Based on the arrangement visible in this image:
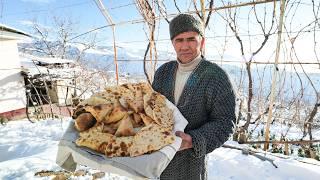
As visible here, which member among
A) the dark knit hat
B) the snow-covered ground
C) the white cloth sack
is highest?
the dark knit hat

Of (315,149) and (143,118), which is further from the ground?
(143,118)

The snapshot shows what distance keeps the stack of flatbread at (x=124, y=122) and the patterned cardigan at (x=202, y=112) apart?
134 millimetres

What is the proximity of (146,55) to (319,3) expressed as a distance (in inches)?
92.0

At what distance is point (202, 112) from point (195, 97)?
0.07 metres

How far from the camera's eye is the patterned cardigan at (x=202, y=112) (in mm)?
1230

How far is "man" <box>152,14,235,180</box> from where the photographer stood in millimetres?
1234

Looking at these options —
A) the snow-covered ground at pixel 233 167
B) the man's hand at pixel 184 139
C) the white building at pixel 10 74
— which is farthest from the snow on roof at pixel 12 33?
the man's hand at pixel 184 139

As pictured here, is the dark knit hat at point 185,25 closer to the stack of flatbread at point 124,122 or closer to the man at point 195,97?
the man at point 195,97

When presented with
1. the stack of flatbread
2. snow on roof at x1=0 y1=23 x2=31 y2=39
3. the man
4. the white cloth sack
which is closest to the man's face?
the man

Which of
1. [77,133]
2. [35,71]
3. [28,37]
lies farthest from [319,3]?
[35,71]

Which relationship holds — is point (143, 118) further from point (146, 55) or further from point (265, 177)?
point (146, 55)

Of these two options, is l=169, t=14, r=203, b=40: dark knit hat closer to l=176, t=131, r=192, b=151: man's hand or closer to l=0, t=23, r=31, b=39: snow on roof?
l=176, t=131, r=192, b=151: man's hand

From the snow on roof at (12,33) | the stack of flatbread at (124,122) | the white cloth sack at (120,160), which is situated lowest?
the white cloth sack at (120,160)

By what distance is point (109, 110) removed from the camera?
3.85ft
